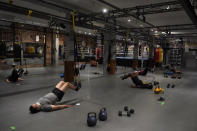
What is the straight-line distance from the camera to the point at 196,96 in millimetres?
5312

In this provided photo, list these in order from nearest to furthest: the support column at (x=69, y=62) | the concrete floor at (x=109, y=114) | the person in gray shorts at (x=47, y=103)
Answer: the concrete floor at (x=109, y=114) < the person in gray shorts at (x=47, y=103) < the support column at (x=69, y=62)

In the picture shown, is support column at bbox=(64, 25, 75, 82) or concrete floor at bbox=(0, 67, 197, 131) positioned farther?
support column at bbox=(64, 25, 75, 82)

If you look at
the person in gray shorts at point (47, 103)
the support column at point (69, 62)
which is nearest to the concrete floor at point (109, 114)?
the person in gray shorts at point (47, 103)

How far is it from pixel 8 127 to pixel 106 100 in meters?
2.59

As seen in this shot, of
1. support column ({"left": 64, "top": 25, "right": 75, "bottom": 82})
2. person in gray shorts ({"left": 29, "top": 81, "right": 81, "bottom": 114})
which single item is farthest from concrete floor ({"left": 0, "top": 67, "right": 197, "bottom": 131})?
support column ({"left": 64, "top": 25, "right": 75, "bottom": 82})

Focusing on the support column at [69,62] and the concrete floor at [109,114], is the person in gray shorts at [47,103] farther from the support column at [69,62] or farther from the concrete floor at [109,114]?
the support column at [69,62]

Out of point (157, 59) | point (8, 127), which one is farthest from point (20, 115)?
point (157, 59)

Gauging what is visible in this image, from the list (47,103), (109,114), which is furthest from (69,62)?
(109,114)

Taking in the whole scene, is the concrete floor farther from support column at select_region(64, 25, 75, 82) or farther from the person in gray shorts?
support column at select_region(64, 25, 75, 82)

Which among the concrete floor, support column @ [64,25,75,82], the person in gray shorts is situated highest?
support column @ [64,25,75,82]

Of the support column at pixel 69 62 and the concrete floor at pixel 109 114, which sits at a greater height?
the support column at pixel 69 62

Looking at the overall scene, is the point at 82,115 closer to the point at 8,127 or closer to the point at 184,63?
the point at 8,127

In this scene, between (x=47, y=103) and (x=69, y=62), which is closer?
(x=47, y=103)

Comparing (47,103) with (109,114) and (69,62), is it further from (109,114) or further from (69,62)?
(69,62)
